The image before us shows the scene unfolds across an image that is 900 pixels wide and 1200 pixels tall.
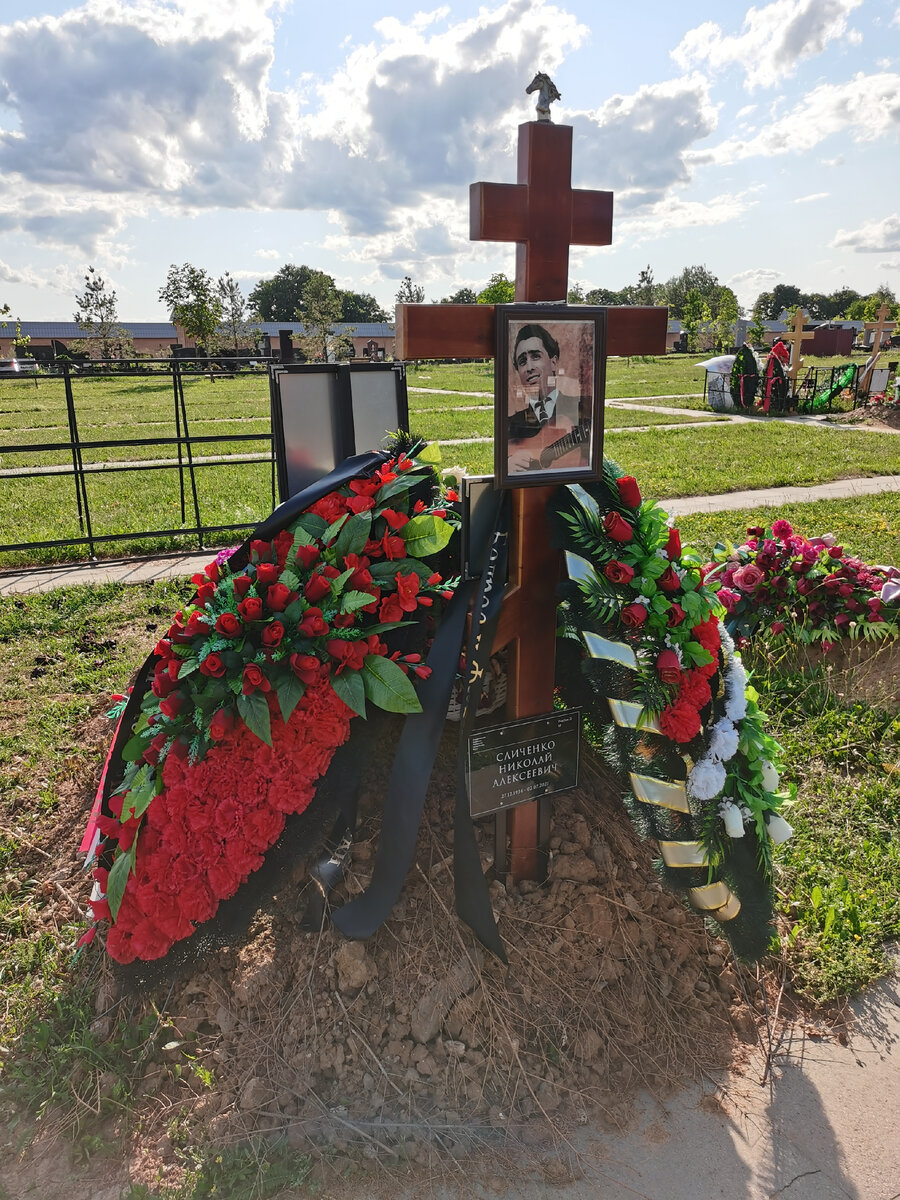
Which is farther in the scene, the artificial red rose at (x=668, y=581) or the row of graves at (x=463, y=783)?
the artificial red rose at (x=668, y=581)

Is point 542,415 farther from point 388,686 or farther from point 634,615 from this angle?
point 388,686

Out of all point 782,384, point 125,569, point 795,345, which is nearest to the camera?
point 125,569

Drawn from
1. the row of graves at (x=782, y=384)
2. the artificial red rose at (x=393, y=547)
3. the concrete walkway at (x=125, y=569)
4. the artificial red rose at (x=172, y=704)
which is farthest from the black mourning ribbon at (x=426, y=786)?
the row of graves at (x=782, y=384)

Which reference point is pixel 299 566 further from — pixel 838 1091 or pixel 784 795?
pixel 838 1091

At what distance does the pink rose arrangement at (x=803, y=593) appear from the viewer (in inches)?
174

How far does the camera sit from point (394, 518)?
248cm

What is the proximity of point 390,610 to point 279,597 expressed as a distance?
314mm

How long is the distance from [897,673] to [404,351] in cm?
352

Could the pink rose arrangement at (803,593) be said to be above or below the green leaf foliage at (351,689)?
below

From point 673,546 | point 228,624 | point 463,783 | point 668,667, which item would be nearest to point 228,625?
point 228,624

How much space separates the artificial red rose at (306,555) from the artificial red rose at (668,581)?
999 mm

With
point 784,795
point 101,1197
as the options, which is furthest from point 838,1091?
point 101,1197

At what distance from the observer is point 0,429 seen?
17.5m

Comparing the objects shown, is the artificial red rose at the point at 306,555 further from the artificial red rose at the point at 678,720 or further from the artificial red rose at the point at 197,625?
the artificial red rose at the point at 678,720
